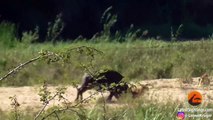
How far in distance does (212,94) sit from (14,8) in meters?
11.1

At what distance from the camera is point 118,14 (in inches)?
806

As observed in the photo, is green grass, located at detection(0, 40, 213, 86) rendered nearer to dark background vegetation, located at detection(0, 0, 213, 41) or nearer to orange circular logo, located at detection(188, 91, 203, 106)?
orange circular logo, located at detection(188, 91, 203, 106)

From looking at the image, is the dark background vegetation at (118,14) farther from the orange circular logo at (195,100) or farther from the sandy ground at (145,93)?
the orange circular logo at (195,100)

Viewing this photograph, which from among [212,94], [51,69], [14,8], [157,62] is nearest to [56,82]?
[51,69]

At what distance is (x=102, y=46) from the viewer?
12.8m

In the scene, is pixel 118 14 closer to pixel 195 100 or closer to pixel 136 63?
pixel 136 63

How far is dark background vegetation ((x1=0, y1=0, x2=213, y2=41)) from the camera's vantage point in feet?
59.9

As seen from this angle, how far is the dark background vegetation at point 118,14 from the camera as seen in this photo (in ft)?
59.9

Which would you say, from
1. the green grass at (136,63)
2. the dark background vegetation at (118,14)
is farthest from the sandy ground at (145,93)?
the dark background vegetation at (118,14)

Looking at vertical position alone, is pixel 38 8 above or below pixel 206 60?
above

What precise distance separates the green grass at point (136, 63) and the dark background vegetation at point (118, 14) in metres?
5.51

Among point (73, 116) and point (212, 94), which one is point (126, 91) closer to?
point (212, 94)

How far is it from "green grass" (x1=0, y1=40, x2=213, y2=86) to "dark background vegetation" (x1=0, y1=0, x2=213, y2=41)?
18.1ft

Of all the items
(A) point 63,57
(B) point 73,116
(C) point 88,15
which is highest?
(C) point 88,15
